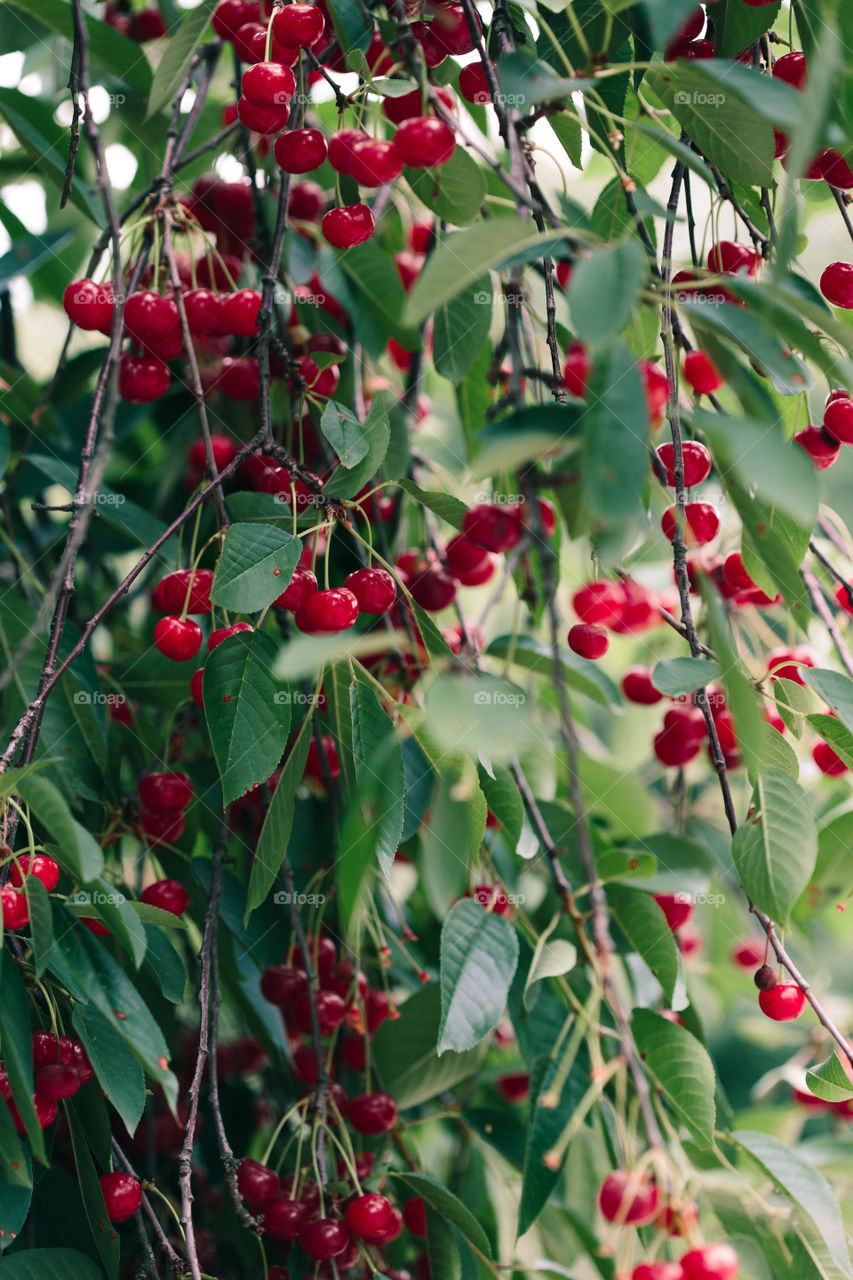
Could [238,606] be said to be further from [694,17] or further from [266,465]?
[694,17]

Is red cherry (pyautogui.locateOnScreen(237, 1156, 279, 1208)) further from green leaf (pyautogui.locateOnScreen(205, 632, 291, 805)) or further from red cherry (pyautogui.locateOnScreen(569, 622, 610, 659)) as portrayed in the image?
red cherry (pyautogui.locateOnScreen(569, 622, 610, 659))

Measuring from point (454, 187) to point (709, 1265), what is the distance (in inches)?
34.9

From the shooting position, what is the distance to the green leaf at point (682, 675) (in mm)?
771

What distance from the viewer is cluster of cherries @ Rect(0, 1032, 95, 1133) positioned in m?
0.82

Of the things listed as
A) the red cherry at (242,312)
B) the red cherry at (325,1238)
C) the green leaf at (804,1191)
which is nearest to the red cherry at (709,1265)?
the green leaf at (804,1191)

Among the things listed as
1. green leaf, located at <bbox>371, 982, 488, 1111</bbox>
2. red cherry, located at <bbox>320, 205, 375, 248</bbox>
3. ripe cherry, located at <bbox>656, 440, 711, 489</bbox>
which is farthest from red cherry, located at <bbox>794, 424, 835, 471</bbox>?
green leaf, located at <bbox>371, 982, 488, 1111</bbox>

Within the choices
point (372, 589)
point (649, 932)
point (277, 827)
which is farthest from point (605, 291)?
point (649, 932)

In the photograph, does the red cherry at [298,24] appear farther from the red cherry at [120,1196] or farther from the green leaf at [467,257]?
the red cherry at [120,1196]

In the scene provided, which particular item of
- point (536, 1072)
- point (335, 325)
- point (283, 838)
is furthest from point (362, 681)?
point (335, 325)

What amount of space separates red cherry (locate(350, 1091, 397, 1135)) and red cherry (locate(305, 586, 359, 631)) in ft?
1.95

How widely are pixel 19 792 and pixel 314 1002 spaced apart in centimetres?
45

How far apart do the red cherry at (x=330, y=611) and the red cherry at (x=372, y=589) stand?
6 cm

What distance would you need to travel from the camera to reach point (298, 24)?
923mm

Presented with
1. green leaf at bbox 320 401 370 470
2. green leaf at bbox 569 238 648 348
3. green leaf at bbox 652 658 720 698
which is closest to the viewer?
green leaf at bbox 569 238 648 348
